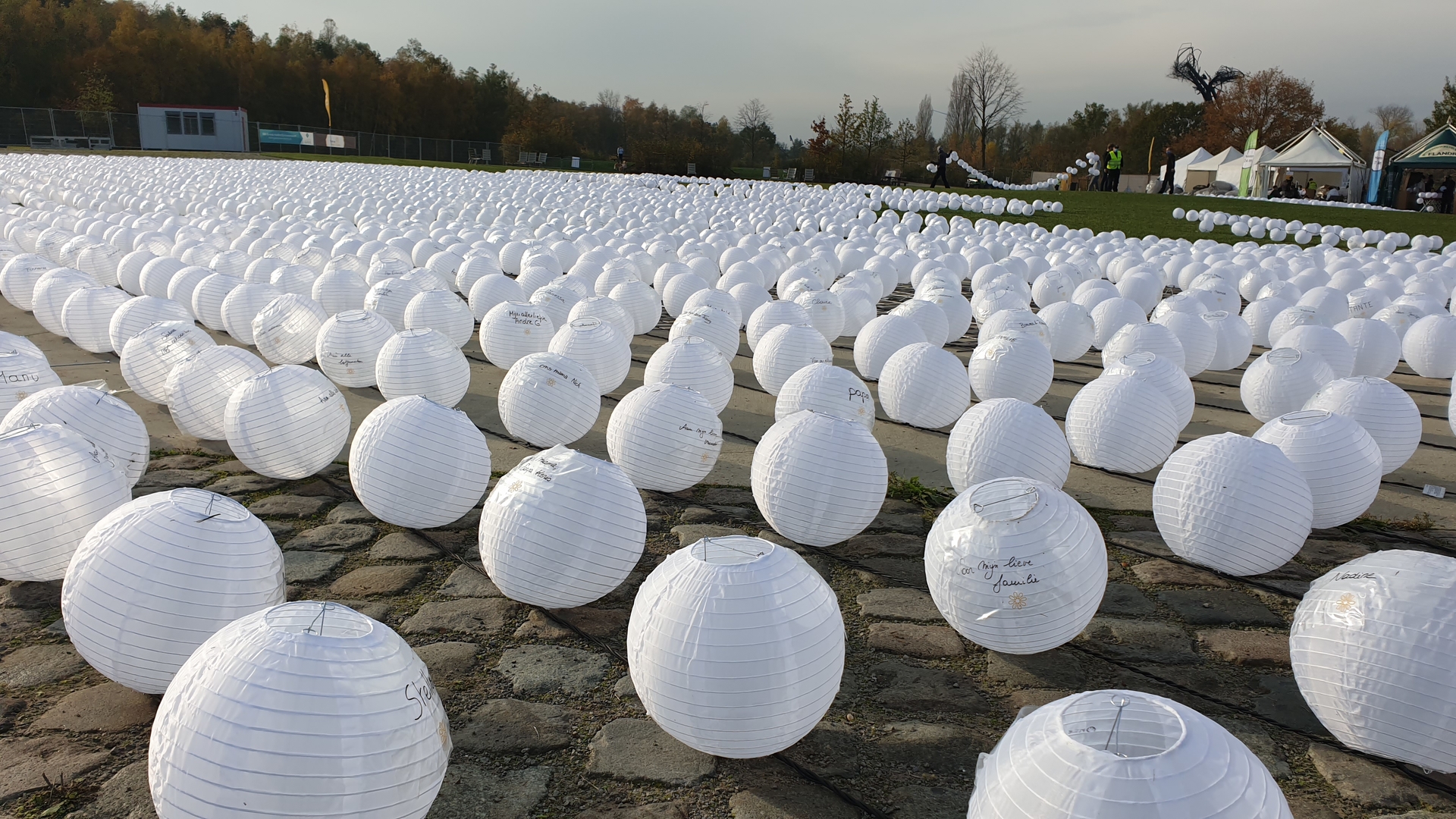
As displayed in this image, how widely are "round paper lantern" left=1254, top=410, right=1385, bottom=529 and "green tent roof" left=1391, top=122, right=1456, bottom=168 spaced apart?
4529 centimetres

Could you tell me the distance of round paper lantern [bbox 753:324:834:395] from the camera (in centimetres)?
803

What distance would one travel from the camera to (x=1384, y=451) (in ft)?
22.3

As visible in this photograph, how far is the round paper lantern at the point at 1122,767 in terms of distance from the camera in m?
2.41

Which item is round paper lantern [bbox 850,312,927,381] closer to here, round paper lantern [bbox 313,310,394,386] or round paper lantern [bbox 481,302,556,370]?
round paper lantern [bbox 481,302,556,370]

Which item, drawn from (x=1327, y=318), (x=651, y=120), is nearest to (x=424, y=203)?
(x=1327, y=318)

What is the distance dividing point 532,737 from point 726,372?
14.1 feet

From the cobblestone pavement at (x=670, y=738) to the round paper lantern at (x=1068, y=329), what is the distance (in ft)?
13.1

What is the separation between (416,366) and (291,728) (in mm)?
4867

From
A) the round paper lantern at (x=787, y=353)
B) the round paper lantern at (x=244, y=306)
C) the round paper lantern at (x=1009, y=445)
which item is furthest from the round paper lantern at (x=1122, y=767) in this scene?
the round paper lantern at (x=244, y=306)

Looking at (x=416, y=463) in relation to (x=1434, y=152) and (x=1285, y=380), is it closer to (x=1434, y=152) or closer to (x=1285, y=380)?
(x=1285, y=380)

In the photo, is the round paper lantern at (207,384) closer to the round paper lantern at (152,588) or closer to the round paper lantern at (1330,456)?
the round paper lantern at (152,588)

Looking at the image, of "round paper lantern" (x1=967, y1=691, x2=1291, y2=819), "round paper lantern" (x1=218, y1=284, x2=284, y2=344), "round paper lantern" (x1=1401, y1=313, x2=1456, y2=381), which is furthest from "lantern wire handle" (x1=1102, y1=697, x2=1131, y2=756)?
"round paper lantern" (x1=1401, y1=313, x2=1456, y2=381)

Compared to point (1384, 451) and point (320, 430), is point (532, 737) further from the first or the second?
point (1384, 451)

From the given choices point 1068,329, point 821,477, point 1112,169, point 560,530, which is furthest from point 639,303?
point 1112,169
